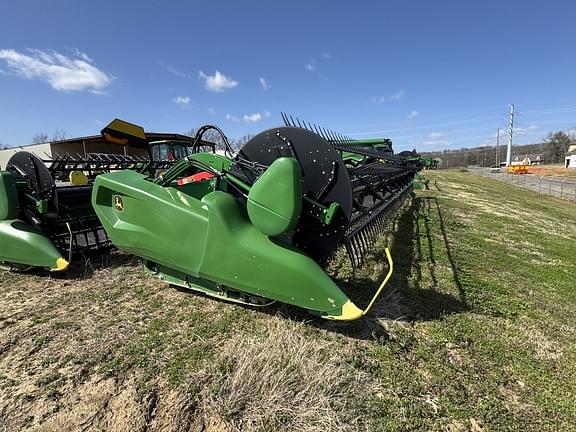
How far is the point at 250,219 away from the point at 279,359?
97 centimetres

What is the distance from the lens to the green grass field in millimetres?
1848

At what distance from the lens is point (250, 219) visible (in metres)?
2.44

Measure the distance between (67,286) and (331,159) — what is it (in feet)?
10.0

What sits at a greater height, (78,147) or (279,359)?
(78,147)

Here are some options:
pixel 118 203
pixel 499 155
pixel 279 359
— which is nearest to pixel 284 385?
pixel 279 359

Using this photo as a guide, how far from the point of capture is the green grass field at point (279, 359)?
185 cm

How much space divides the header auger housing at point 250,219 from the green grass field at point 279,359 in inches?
14.5

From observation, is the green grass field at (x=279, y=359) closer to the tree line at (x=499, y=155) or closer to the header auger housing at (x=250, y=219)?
the header auger housing at (x=250, y=219)

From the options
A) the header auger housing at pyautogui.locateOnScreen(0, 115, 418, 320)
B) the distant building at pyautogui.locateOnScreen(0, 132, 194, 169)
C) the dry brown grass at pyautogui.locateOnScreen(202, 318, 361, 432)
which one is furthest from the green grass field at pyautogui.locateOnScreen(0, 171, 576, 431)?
the distant building at pyautogui.locateOnScreen(0, 132, 194, 169)

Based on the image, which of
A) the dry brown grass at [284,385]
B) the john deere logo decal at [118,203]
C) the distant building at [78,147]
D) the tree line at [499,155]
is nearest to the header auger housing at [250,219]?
the john deere logo decal at [118,203]

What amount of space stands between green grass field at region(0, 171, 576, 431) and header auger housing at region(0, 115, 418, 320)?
0.37 meters

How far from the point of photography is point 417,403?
1.97m

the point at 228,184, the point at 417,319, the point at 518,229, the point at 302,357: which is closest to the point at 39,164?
the point at 228,184

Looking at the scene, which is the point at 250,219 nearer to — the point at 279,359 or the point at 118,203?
the point at 279,359
